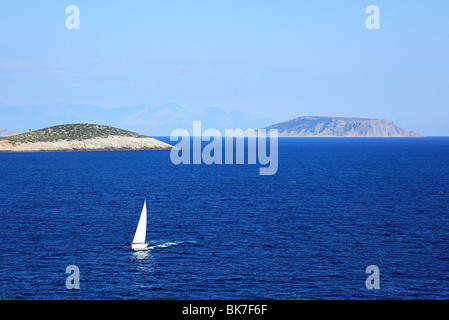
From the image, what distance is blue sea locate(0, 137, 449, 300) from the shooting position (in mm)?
48000

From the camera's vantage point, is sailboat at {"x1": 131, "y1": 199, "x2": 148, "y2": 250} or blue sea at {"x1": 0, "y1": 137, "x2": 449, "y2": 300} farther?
sailboat at {"x1": 131, "y1": 199, "x2": 148, "y2": 250}

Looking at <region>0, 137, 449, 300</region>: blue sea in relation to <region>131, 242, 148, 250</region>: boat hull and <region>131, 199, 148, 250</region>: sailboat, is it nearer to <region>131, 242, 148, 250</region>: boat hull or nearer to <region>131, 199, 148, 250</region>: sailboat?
<region>131, 242, 148, 250</region>: boat hull

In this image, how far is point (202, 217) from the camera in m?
83.0

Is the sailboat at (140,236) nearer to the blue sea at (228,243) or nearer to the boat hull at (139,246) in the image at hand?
the boat hull at (139,246)

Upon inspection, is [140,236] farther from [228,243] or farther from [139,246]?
[228,243]

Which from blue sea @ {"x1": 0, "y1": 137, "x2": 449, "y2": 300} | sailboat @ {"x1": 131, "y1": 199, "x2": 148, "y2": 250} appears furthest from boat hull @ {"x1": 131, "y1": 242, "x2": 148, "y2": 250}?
blue sea @ {"x1": 0, "y1": 137, "x2": 449, "y2": 300}

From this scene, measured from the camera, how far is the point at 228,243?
211ft

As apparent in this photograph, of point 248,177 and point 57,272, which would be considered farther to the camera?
point 248,177

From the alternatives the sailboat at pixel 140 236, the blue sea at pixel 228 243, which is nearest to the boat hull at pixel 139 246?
the sailboat at pixel 140 236
